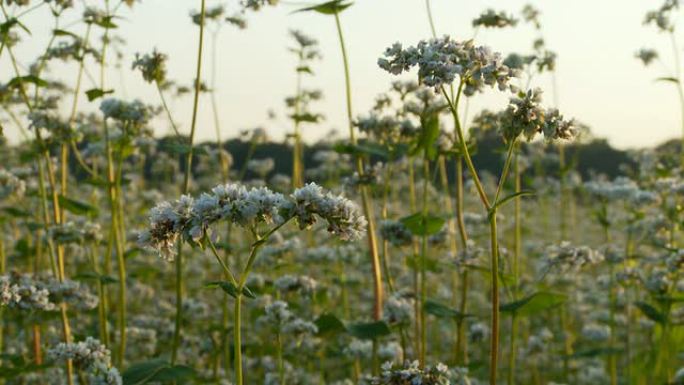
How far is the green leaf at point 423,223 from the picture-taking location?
6.29 metres

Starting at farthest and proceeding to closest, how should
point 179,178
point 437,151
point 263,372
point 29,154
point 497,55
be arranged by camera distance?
point 179,178
point 263,372
point 29,154
point 437,151
point 497,55

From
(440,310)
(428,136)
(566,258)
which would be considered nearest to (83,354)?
(440,310)

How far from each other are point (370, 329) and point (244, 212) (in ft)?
9.52

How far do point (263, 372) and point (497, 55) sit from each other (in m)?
5.42

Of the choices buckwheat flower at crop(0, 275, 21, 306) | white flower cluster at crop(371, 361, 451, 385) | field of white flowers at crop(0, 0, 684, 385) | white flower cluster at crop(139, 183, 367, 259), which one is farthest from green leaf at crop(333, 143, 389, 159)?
white flower cluster at crop(139, 183, 367, 259)

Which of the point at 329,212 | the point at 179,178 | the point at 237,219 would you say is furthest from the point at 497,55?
the point at 179,178

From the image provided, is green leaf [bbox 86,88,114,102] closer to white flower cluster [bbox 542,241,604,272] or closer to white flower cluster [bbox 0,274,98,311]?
white flower cluster [bbox 0,274,98,311]

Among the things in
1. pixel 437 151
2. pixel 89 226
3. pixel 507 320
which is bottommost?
pixel 507 320

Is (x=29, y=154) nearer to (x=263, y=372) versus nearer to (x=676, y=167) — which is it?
(x=263, y=372)

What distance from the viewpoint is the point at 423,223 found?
20.7ft

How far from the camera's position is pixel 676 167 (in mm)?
10750

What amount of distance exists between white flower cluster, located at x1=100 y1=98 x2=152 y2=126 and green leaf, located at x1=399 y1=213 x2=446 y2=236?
2.44 m

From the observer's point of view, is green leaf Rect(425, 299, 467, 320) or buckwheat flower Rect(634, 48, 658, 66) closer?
green leaf Rect(425, 299, 467, 320)

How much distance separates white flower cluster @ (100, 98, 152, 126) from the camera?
7.20m
